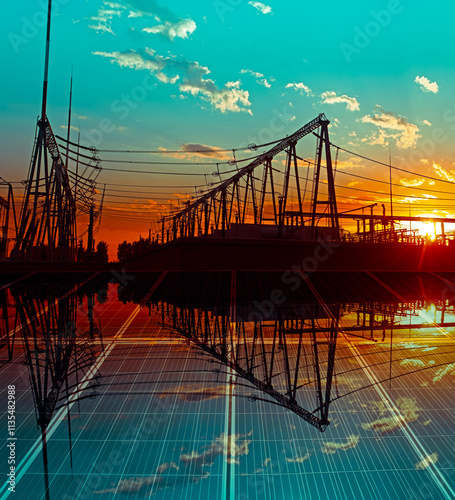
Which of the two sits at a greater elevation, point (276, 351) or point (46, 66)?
point (46, 66)

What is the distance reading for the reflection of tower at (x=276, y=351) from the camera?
332 centimetres

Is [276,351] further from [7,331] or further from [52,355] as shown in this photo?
[7,331]

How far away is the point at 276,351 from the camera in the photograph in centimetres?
446

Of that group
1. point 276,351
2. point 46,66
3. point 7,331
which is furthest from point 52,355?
point 46,66

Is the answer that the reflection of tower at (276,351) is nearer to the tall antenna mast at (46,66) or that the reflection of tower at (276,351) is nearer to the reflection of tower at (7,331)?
the reflection of tower at (7,331)

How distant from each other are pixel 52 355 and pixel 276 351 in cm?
239

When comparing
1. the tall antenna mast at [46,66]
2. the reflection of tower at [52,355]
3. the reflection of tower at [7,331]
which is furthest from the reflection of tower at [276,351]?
the tall antenna mast at [46,66]

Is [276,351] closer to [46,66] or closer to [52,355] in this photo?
[52,355]

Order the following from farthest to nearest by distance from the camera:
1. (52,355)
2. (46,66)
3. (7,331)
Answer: (46,66), (7,331), (52,355)

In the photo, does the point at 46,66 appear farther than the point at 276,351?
Yes

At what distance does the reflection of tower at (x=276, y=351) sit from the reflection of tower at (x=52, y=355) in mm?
1247

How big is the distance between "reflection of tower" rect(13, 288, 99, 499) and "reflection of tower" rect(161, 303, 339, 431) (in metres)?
1.25

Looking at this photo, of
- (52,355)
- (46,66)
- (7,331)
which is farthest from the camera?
(46,66)

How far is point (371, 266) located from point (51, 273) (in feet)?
41.2
